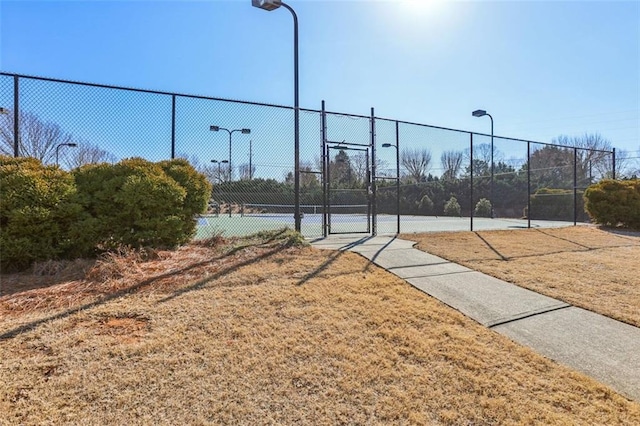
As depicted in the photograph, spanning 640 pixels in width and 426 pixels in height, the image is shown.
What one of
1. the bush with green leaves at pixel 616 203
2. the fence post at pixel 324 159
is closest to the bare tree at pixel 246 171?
the fence post at pixel 324 159

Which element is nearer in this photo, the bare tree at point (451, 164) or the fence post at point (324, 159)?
the fence post at point (324, 159)

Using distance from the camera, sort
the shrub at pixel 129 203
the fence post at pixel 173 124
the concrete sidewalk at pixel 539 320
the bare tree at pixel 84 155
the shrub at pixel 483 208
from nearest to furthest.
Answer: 1. the concrete sidewalk at pixel 539 320
2. the shrub at pixel 129 203
3. the bare tree at pixel 84 155
4. the fence post at pixel 173 124
5. the shrub at pixel 483 208

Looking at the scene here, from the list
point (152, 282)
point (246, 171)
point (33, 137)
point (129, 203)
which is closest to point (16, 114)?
point (33, 137)

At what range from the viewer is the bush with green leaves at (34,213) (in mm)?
3719

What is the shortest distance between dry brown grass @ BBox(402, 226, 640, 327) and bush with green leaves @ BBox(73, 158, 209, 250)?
4.16 m

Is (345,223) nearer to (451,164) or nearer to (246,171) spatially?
(246,171)

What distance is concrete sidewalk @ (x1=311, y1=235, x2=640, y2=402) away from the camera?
2428 mm

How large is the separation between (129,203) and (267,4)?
13.7 ft

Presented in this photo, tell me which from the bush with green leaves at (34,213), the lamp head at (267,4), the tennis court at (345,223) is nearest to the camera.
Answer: the bush with green leaves at (34,213)

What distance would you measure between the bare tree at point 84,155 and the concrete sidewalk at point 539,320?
14.2ft

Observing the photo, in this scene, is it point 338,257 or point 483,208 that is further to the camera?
point 483,208

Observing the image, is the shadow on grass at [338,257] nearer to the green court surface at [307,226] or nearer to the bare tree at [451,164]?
the green court surface at [307,226]

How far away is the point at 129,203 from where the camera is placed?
4.22 m

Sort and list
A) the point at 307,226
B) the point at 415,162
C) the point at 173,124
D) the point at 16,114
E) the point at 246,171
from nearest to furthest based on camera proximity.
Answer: the point at 16,114
the point at 173,124
the point at 246,171
the point at 307,226
the point at 415,162
